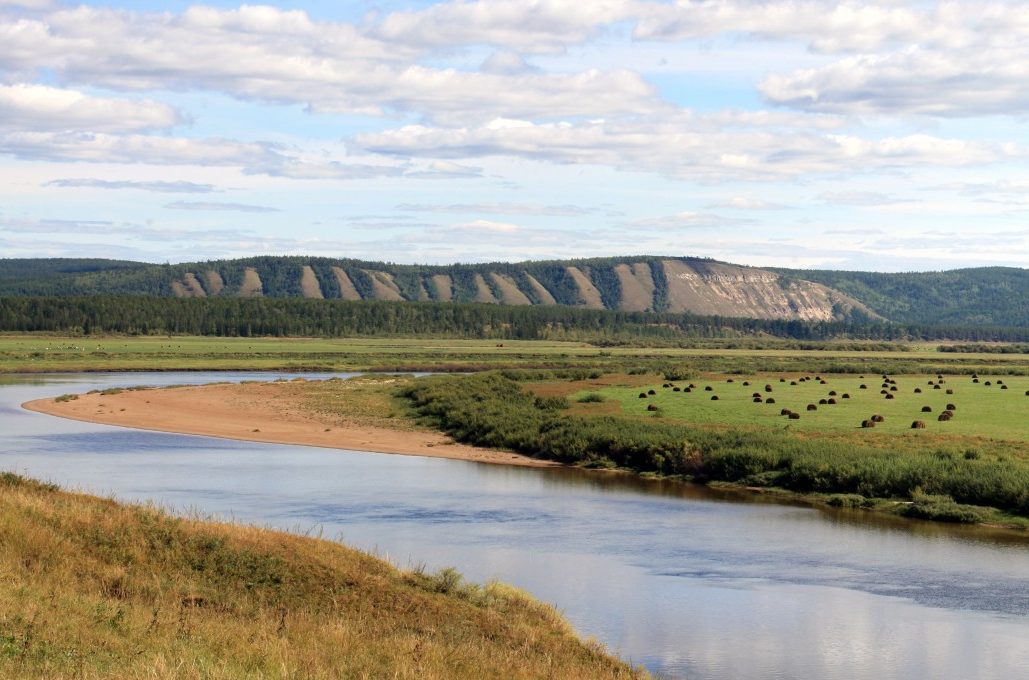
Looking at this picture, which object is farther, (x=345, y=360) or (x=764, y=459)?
(x=345, y=360)

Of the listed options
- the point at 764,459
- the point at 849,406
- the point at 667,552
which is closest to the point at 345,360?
the point at 849,406

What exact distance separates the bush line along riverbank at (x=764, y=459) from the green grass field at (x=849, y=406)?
10.1 feet

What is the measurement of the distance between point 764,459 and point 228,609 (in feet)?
95.6

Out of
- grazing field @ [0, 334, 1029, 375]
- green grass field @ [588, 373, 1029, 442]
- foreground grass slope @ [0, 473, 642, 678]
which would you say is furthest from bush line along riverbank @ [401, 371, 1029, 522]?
grazing field @ [0, 334, 1029, 375]

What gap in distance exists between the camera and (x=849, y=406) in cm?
5900

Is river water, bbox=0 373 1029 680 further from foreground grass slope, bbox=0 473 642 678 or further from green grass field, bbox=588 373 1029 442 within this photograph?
green grass field, bbox=588 373 1029 442

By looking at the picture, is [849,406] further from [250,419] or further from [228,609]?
[228,609]

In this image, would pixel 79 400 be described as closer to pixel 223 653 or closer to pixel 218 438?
pixel 218 438

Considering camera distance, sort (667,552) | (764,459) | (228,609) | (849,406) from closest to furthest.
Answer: (228,609) → (667,552) → (764,459) → (849,406)

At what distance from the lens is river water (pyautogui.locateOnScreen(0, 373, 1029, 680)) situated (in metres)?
22.1

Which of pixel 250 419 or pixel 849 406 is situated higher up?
pixel 849 406

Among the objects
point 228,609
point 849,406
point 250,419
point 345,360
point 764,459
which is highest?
point 849,406

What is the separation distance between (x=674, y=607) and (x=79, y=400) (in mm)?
61048

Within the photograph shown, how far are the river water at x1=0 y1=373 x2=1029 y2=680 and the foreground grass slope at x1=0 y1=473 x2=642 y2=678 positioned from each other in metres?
3.34
